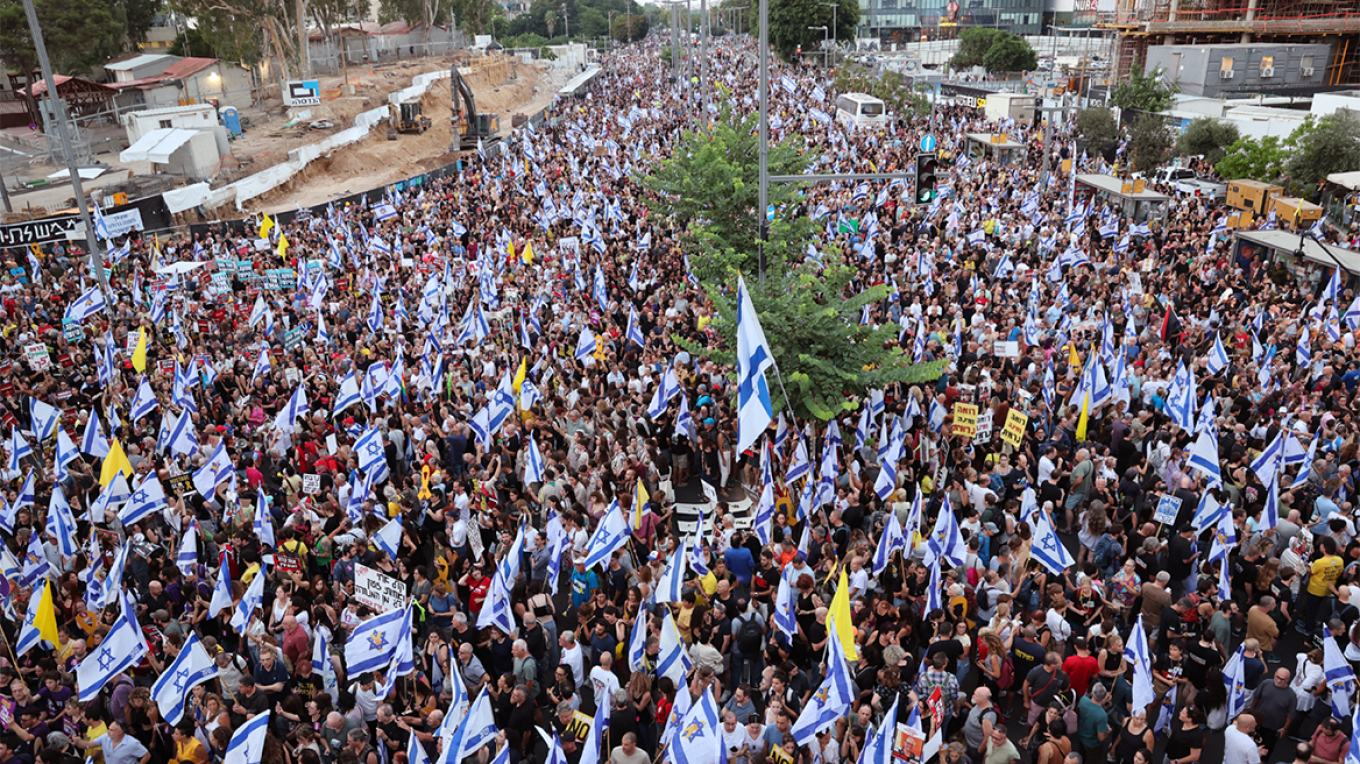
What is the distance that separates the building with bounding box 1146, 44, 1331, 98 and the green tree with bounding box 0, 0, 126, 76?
194ft

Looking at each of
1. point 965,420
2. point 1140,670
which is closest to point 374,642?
point 1140,670

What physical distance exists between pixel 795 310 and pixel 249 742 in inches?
334

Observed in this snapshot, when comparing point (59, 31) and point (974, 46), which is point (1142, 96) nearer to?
point (974, 46)

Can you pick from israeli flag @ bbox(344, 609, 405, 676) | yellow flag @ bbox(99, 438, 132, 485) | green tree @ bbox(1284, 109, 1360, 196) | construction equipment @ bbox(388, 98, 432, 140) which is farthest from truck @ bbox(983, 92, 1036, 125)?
israeli flag @ bbox(344, 609, 405, 676)

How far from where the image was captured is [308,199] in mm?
45812

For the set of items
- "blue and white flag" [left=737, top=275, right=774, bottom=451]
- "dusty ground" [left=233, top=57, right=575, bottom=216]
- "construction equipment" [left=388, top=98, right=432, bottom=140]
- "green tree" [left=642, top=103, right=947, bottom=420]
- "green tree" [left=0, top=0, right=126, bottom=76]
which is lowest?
"dusty ground" [left=233, top=57, right=575, bottom=216]

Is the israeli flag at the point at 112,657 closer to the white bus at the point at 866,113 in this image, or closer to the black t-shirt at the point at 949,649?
the black t-shirt at the point at 949,649

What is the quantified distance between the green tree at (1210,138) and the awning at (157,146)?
4142cm

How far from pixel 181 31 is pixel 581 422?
76969mm

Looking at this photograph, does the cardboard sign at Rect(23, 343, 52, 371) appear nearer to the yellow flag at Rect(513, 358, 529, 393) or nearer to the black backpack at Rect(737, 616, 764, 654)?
the yellow flag at Rect(513, 358, 529, 393)

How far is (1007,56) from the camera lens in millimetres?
83625

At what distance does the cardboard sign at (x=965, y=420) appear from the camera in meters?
12.8

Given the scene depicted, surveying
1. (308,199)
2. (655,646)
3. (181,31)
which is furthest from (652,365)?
(181,31)

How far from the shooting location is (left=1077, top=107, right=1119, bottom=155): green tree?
4081 centimetres
